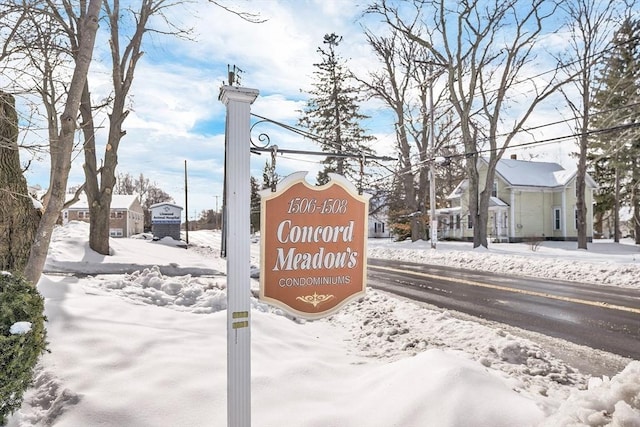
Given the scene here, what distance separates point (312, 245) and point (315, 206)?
12.8 inches

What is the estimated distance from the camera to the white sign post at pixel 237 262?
2.96 meters

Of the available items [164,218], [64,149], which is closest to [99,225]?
[64,149]

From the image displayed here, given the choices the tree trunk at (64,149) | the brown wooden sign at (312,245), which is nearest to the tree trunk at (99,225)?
the tree trunk at (64,149)

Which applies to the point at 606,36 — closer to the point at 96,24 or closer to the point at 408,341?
the point at 408,341

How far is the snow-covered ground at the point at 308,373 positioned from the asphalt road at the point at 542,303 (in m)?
0.73

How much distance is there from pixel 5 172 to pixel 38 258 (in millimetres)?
1691

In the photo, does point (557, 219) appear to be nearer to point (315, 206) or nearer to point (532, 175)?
point (532, 175)

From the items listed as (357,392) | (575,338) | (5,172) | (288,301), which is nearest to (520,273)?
(575,338)

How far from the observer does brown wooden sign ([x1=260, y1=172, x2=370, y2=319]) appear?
3223 mm

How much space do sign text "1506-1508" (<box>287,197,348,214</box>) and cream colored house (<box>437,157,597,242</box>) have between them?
3256 cm

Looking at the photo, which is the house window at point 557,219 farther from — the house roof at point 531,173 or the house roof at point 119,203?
the house roof at point 119,203

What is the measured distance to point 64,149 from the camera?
5.41 meters

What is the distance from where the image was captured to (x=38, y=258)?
17.8ft

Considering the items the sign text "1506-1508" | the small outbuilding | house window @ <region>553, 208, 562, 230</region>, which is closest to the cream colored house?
house window @ <region>553, 208, 562, 230</region>
